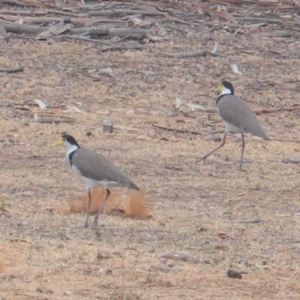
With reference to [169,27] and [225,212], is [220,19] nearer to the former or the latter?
[169,27]

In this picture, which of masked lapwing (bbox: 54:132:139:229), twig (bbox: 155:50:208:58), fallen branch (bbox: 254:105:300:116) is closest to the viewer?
masked lapwing (bbox: 54:132:139:229)

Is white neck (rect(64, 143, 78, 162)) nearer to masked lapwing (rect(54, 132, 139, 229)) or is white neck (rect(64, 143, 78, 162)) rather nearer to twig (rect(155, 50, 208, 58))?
masked lapwing (rect(54, 132, 139, 229))

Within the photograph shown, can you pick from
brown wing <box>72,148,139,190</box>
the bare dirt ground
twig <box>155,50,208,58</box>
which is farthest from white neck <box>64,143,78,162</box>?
twig <box>155,50,208,58</box>

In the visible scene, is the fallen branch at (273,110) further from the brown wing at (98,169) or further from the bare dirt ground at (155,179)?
the brown wing at (98,169)

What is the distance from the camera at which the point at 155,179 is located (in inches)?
519

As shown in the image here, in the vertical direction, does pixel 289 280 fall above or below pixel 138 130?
above

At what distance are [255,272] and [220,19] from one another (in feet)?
48.9

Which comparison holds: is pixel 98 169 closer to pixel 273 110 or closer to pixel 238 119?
pixel 238 119

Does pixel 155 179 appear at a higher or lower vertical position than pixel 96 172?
lower

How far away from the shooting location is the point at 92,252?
915 cm

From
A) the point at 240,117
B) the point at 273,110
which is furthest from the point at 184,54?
the point at 240,117

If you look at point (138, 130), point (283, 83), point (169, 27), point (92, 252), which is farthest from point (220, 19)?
point (92, 252)

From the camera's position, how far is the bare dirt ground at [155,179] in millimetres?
8578

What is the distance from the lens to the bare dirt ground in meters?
8.58
